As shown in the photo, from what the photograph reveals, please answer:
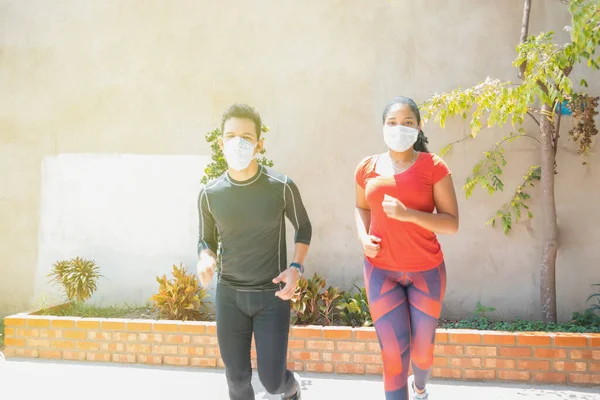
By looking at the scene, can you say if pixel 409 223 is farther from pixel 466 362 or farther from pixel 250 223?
pixel 466 362

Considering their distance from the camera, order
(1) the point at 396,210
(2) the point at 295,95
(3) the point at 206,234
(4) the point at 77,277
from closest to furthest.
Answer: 1. (1) the point at 396,210
2. (3) the point at 206,234
3. (4) the point at 77,277
4. (2) the point at 295,95

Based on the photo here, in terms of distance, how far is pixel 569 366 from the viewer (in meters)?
3.05

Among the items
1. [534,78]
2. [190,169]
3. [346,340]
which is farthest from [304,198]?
[534,78]

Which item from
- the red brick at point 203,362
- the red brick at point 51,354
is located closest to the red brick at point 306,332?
the red brick at point 203,362

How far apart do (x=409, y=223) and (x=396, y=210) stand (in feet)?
0.56

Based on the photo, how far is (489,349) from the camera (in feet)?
10.3

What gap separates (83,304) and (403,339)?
3.37 m

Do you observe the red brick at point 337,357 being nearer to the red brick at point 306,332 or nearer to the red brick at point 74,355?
the red brick at point 306,332

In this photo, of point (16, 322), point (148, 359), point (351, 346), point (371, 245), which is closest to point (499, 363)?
point (351, 346)

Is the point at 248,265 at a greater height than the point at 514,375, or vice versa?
the point at 248,265

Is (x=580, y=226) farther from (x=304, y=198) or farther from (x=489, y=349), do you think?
(x=304, y=198)

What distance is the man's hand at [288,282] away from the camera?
82.7 inches

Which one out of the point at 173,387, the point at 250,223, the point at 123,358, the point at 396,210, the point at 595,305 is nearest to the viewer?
the point at 396,210

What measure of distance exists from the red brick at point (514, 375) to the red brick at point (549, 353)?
0.15 meters
